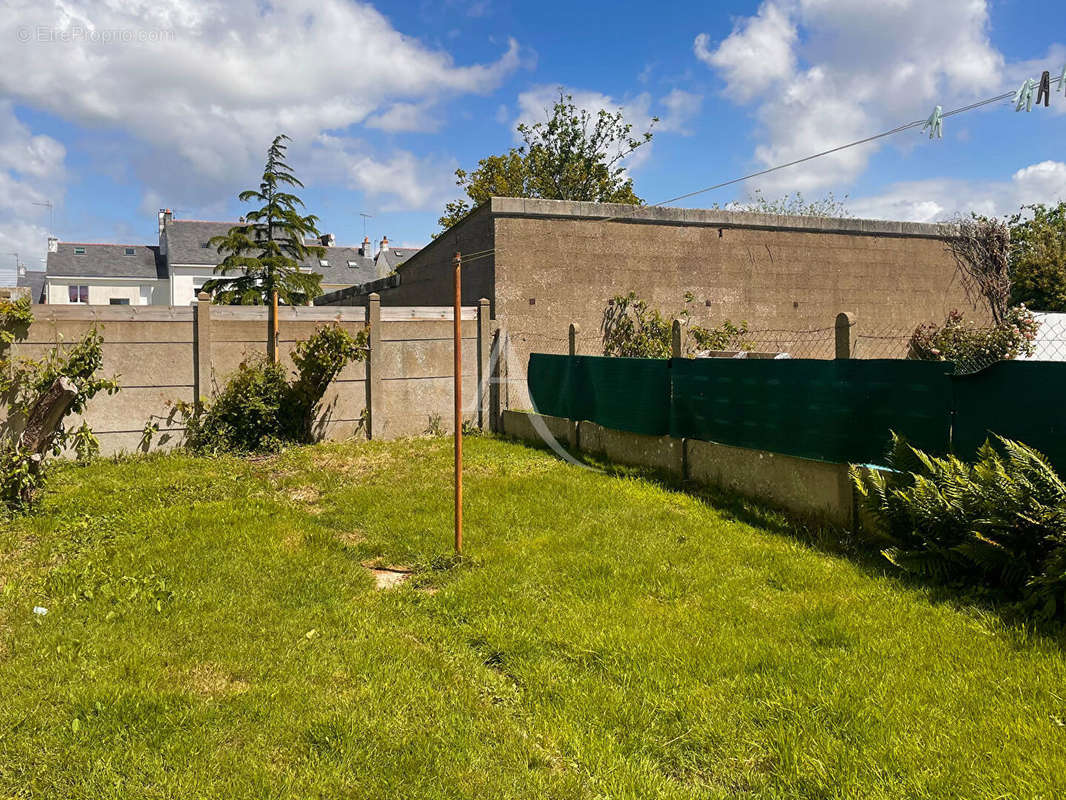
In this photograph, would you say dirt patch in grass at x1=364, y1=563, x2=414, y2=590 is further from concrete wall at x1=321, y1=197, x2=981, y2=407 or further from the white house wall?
the white house wall

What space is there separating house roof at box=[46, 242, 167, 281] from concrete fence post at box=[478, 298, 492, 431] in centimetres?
4346

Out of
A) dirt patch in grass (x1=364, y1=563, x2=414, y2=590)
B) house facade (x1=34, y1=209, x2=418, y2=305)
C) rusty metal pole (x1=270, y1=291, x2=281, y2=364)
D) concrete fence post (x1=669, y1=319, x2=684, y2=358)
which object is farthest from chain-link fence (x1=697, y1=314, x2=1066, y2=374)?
house facade (x1=34, y1=209, x2=418, y2=305)

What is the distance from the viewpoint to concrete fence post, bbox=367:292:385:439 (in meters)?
9.95

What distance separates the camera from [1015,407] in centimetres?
445

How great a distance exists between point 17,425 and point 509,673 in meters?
7.67

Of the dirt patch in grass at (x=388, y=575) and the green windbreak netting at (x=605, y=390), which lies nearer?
the dirt patch in grass at (x=388, y=575)

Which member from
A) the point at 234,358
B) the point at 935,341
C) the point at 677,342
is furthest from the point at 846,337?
the point at 935,341

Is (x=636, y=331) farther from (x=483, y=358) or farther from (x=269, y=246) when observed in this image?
(x=269, y=246)

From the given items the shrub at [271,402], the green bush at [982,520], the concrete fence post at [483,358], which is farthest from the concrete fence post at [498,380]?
the green bush at [982,520]

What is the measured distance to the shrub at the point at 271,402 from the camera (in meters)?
8.99

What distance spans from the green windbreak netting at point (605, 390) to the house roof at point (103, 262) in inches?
1759

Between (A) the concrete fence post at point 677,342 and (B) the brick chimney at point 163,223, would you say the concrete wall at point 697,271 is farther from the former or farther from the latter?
(B) the brick chimney at point 163,223

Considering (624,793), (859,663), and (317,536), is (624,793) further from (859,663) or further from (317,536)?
(317,536)

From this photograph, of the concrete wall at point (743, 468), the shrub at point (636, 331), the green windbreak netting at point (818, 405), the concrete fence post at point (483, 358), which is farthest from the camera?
the shrub at point (636, 331)
